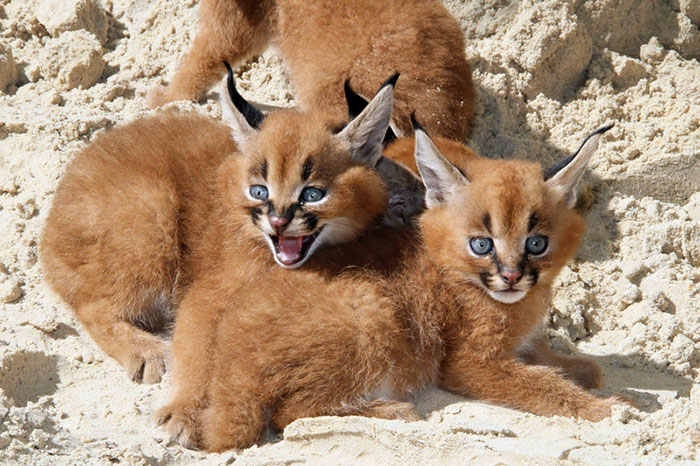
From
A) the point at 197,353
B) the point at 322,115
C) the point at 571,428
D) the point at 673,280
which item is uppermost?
the point at 322,115

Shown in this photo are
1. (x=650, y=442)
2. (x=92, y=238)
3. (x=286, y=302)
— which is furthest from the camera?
(x=92, y=238)

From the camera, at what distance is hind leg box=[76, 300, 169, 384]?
5379mm

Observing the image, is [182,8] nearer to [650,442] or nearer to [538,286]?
[538,286]

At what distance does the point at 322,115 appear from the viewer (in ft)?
18.5

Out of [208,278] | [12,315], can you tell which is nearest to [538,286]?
[208,278]

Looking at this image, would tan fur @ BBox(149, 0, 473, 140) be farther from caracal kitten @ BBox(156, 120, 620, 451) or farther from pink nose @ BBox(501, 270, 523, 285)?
pink nose @ BBox(501, 270, 523, 285)

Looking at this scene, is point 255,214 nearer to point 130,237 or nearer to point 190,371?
point 130,237

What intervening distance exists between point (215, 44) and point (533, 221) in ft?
11.8

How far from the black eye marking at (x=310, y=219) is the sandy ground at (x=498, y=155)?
3.40ft

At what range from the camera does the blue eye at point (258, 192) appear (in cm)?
524

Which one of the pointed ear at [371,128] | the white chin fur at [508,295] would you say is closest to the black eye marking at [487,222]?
the white chin fur at [508,295]

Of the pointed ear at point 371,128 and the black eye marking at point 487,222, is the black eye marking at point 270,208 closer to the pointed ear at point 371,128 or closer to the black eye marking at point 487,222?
the pointed ear at point 371,128

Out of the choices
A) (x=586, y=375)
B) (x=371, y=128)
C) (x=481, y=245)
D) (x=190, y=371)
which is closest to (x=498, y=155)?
(x=371, y=128)

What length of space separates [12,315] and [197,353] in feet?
4.85
